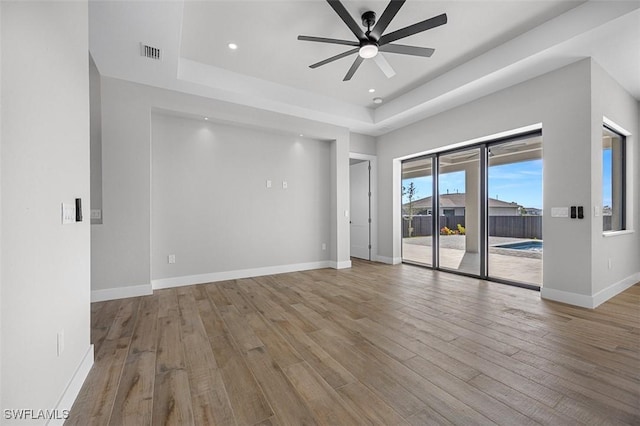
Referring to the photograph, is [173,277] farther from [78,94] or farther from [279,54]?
[279,54]

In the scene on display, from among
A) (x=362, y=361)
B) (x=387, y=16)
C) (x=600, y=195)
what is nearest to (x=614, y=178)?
(x=600, y=195)

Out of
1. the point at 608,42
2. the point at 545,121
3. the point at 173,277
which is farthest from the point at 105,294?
the point at 608,42

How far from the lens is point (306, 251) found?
5641mm

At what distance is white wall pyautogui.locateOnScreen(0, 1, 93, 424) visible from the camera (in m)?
1.06

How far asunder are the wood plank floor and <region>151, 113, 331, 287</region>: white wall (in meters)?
1.07

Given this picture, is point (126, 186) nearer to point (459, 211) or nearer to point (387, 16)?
point (387, 16)

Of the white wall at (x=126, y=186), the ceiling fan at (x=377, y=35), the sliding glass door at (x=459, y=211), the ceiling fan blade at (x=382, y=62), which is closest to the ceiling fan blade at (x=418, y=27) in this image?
the ceiling fan at (x=377, y=35)

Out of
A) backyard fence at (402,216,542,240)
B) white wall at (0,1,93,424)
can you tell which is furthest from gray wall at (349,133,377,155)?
white wall at (0,1,93,424)

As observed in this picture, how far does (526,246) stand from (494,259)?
0.53 metres

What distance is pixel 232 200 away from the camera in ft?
15.8

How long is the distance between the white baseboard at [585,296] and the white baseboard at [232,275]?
360 cm

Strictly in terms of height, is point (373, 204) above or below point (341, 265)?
above

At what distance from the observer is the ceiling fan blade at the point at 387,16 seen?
2293 mm

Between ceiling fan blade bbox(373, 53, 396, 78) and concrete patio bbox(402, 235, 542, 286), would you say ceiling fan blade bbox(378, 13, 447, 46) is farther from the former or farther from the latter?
concrete patio bbox(402, 235, 542, 286)
